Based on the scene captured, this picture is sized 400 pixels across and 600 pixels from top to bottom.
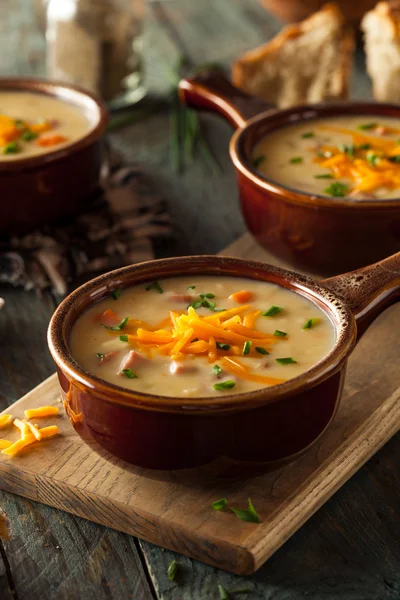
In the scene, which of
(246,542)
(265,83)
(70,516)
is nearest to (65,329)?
(70,516)

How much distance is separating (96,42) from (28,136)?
0.87 m

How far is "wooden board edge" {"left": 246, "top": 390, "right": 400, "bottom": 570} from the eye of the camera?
1.61 metres

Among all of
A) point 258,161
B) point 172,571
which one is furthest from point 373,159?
point 172,571

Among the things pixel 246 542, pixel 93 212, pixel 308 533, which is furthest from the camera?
pixel 93 212

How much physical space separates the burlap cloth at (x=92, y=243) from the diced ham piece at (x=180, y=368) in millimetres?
928

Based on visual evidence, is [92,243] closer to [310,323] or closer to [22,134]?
[22,134]

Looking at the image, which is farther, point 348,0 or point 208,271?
point 348,0

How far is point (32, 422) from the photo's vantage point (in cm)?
189

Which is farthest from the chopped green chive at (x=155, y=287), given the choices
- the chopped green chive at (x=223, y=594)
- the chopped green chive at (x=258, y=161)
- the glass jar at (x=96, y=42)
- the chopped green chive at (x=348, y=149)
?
the glass jar at (x=96, y=42)

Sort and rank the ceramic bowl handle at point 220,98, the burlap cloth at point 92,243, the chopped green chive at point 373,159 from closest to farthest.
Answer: the chopped green chive at point 373,159 < the burlap cloth at point 92,243 < the ceramic bowl handle at point 220,98

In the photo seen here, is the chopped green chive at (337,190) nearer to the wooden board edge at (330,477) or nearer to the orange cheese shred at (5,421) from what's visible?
the wooden board edge at (330,477)

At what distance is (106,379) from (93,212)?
1276 mm

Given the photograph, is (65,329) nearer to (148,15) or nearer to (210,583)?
(210,583)

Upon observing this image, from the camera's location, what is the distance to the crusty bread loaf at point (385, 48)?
10.4ft
